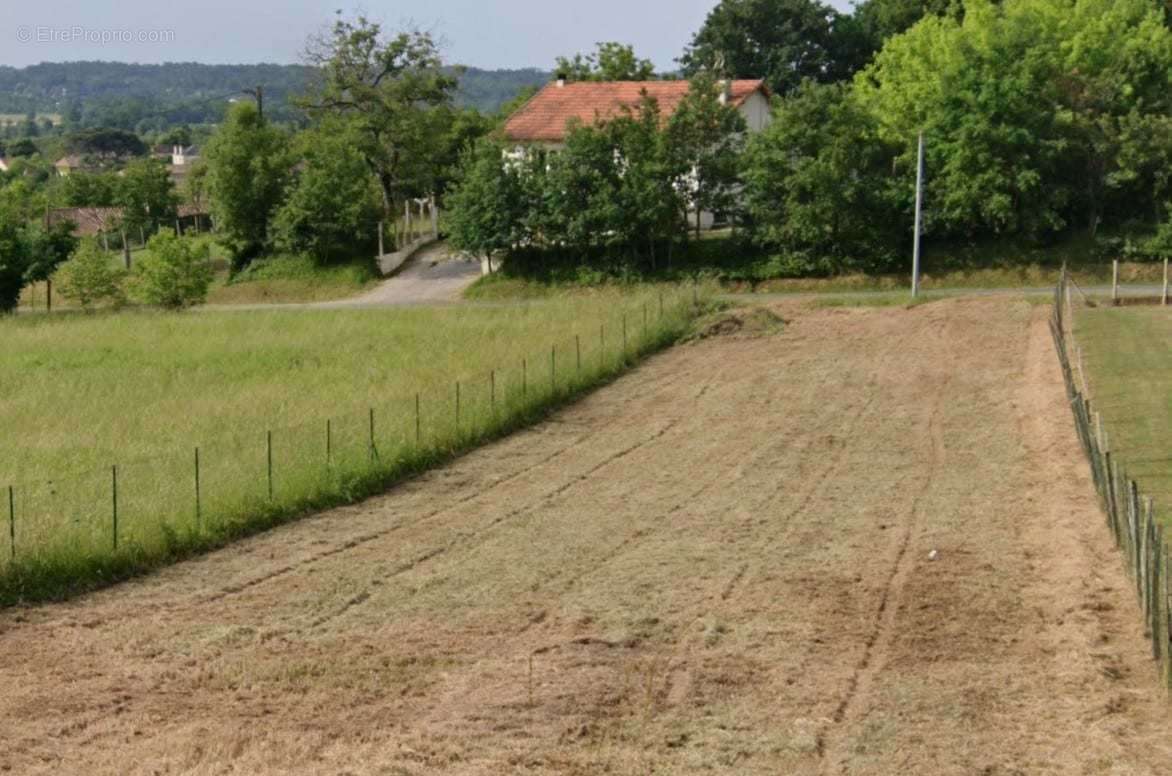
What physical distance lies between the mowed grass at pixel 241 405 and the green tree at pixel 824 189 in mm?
7452

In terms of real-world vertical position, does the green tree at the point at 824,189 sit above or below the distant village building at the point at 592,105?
below

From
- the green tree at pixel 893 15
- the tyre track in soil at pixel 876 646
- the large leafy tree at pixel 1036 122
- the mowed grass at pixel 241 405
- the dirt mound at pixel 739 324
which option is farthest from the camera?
the green tree at pixel 893 15

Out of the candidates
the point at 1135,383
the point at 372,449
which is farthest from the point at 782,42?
the point at 372,449

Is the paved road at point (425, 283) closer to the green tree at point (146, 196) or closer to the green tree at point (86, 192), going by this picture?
the green tree at point (146, 196)

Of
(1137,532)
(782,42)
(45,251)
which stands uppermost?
(782,42)

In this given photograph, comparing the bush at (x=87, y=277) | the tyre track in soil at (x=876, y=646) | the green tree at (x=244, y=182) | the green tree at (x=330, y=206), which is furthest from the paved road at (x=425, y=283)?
the tyre track in soil at (x=876, y=646)

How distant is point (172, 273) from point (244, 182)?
490 inches

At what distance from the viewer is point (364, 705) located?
15.9 meters

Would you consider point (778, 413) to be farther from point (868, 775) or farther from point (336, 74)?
point (336, 74)

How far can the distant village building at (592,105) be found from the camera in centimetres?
7019

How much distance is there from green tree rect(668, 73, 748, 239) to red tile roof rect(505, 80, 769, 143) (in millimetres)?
6079

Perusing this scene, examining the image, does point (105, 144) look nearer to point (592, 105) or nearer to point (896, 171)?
point (592, 105)

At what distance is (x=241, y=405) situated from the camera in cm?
3497

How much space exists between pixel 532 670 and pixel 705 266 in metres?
47.7
